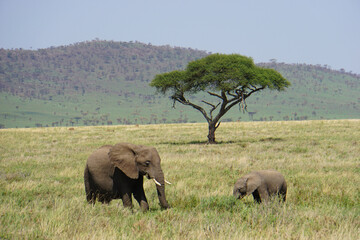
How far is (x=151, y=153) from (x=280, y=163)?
8766 mm

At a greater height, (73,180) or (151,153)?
(151,153)

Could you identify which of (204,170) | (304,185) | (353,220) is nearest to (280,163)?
(204,170)

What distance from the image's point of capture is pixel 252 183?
8062 millimetres

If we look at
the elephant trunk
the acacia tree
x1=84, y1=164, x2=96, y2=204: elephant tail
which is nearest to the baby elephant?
the elephant trunk

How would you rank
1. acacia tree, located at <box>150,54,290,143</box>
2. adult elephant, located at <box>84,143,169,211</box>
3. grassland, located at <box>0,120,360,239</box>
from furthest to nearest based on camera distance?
acacia tree, located at <box>150,54,290,143</box>, adult elephant, located at <box>84,143,169,211</box>, grassland, located at <box>0,120,360,239</box>

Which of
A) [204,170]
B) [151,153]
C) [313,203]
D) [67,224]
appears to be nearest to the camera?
[67,224]

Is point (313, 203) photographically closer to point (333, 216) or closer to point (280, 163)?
point (333, 216)

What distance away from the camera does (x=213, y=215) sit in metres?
6.64

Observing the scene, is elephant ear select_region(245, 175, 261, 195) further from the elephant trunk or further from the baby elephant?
the elephant trunk

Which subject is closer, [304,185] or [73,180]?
[304,185]

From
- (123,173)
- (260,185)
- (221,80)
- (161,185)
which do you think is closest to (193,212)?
(161,185)

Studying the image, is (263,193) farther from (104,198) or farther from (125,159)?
(104,198)

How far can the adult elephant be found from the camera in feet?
23.2

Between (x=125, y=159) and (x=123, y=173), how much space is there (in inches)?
14.7
